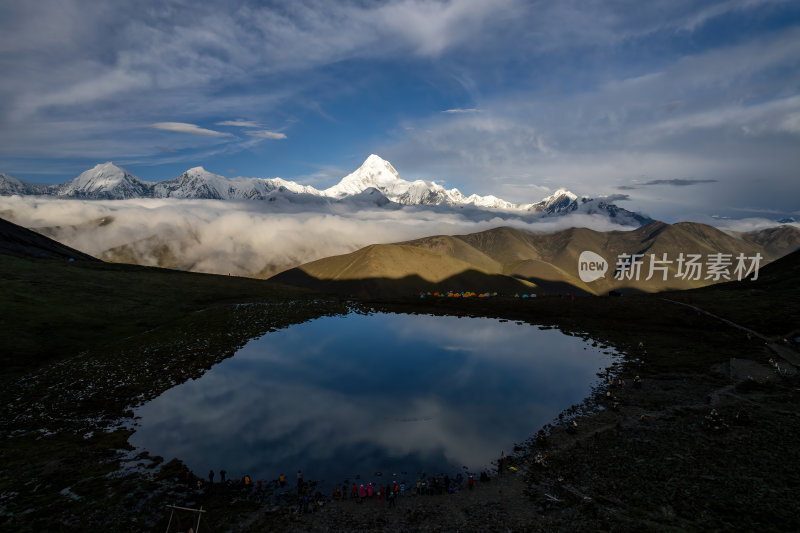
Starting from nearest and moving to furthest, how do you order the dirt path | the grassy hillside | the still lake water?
1. the still lake water
2. the dirt path
3. the grassy hillside

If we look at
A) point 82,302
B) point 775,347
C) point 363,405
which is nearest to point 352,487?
point 363,405

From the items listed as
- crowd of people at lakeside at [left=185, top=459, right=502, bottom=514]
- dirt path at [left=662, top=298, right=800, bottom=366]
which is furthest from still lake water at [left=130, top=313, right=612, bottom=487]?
dirt path at [left=662, top=298, right=800, bottom=366]

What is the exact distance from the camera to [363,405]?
6356 cm

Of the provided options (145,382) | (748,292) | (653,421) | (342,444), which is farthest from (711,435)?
(748,292)

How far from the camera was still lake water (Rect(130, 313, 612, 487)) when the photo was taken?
47.2 metres

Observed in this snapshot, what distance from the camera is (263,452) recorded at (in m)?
48.3

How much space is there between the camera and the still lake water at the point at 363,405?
47.2m

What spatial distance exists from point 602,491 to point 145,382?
238ft

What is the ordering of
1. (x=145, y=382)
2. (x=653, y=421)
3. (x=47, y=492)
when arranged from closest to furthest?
(x=47, y=492) < (x=653, y=421) < (x=145, y=382)

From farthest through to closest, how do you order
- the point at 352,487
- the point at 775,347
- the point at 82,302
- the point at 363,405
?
the point at 82,302 → the point at 775,347 → the point at 363,405 → the point at 352,487

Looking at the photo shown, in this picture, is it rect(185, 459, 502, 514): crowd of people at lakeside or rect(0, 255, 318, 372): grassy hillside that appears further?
rect(0, 255, 318, 372): grassy hillside

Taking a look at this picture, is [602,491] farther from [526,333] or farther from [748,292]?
[748,292]

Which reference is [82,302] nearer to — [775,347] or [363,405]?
[363,405]

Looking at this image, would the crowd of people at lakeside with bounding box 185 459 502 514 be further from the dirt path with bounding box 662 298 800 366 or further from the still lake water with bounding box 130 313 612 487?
the dirt path with bounding box 662 298 800 366
